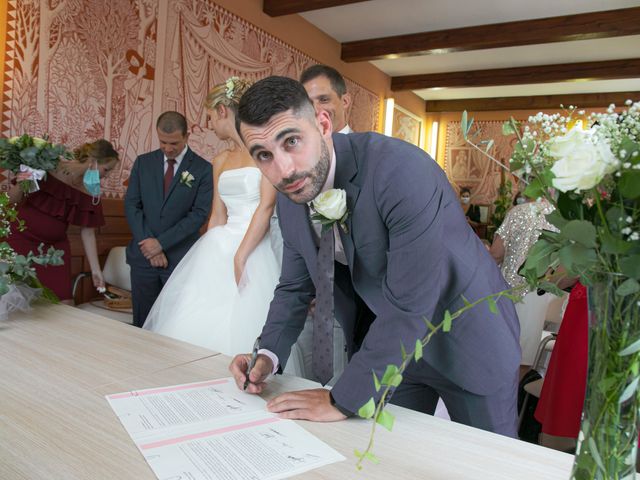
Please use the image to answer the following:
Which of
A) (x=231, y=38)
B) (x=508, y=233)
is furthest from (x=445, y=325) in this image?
(x=231, y=38)

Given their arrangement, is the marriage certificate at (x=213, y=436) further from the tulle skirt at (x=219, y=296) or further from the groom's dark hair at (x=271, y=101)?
Result: the tulle skirt at (x=219, y=296)

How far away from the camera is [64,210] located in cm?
309

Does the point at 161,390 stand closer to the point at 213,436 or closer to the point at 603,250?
the point at 213,436

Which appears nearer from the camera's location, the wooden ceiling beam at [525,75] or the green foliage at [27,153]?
the green foliage at [27,153]

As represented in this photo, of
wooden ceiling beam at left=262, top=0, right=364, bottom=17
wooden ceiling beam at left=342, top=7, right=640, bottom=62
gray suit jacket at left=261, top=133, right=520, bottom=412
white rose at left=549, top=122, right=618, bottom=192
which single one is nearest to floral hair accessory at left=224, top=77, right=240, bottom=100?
gray suit jacket at left=261, top=133, right=520, bottom=412

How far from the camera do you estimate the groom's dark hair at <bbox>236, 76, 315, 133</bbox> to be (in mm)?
1104

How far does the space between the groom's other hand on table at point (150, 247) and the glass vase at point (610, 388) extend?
3.08 metres

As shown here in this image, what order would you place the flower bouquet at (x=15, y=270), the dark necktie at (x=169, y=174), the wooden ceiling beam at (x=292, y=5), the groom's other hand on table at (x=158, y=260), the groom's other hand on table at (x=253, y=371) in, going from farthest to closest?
the wooden ceiling beam at (x=292, y=5) → the dark necktie at (x=169, y=174) → the groom's other hand on table at (x=158, y=260) → the flower bouquet at (x=15, y=270) → the groom's other hand on table at (x=253, y=371)

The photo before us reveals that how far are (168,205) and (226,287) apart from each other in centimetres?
122

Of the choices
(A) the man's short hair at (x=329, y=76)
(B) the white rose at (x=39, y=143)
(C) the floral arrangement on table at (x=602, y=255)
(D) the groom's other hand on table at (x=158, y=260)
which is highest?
(A) the man's short hair at (x=329, y=76)

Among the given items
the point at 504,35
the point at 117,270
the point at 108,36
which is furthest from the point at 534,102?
the point at 117,270

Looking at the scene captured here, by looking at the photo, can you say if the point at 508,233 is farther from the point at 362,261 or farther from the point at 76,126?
the point at 76,126

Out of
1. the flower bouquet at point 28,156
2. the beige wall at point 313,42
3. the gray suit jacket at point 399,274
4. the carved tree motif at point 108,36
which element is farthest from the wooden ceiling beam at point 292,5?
the gray suit jacket at point 399,274

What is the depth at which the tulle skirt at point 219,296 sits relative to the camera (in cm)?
228
